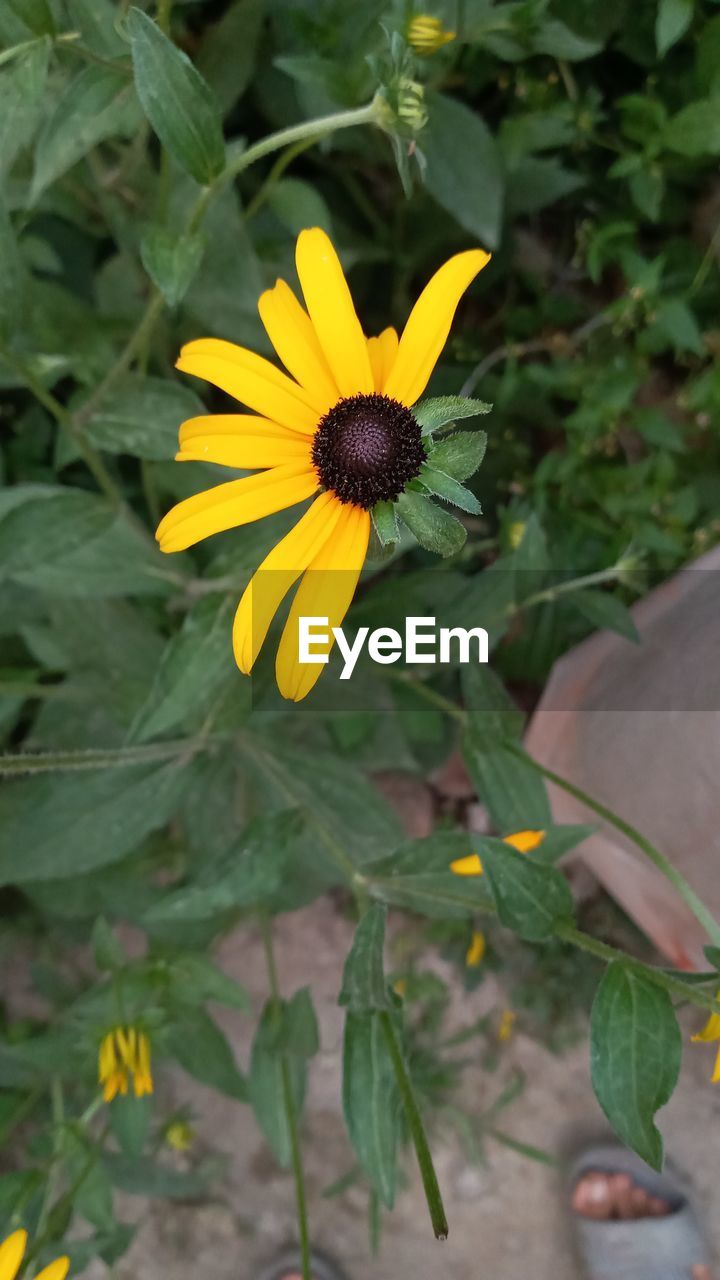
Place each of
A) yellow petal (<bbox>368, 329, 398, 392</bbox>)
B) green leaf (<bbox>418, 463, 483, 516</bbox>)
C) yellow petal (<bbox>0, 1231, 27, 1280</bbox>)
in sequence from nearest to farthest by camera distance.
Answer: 1. green leaf (<bbox>418, 463, 483, 516</bbox>)
2. yellow petal (<bbox>368, 329, 398, 392</bbox>)
3. yellow petal (<bbox>0, 1231, 27, 1280</bbox>)

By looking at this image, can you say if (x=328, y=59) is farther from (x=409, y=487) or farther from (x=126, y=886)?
(x=126, y=886)

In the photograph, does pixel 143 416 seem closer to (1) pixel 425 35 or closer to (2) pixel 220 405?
(1) pixel 425 35

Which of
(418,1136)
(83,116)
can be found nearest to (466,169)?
(83,116)

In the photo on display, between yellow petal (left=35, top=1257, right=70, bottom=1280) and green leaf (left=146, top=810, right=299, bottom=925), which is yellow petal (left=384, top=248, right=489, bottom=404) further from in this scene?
yellow petal (left=35, top=1257, right=70, bottom=1280)

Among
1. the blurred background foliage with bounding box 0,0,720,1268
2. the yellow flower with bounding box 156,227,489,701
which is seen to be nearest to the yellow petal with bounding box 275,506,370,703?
the yellow flower with bounding box 156,227,489,701

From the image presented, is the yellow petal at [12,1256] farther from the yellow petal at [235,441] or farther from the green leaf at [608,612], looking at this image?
the green leaf at [608,612]

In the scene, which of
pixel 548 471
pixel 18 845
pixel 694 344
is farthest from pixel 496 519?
pixel 18 845
